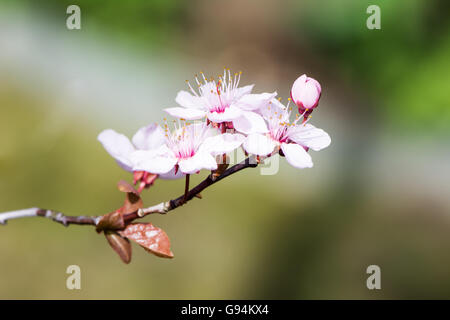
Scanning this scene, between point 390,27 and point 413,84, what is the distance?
37cm

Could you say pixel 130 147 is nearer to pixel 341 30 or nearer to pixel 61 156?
pixel 61 156

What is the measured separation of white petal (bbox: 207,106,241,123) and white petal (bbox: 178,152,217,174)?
4cm

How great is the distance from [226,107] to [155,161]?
120 millimetres

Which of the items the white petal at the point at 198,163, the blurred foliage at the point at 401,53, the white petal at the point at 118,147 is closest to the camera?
the white petal at the point at 198,163

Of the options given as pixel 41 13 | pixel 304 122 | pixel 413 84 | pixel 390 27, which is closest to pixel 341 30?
pixel 390 27

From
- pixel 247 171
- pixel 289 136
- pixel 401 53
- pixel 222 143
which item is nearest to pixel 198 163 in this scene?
pixel 222 143

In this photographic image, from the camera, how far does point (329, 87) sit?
119 inches

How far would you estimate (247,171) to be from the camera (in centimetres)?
237

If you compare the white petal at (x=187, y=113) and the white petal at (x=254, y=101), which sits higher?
the white petal at (x=254, y=101)

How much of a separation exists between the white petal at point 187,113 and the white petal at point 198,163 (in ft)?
0.15

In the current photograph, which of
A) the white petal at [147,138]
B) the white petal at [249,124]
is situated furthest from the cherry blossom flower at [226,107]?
the white petal at [147,138]

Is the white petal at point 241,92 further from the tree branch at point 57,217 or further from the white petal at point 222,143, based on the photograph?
the tree branch at point 57,217

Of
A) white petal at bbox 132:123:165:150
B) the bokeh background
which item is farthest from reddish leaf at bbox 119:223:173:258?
the bokeh background

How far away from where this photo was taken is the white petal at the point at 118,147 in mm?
659
